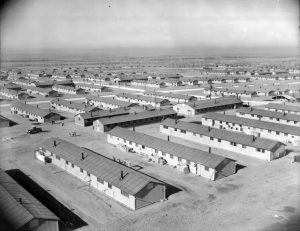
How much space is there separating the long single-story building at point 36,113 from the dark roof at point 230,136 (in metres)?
26.1

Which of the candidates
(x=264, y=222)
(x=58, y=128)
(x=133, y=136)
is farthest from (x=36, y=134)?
(x=264, y=222)

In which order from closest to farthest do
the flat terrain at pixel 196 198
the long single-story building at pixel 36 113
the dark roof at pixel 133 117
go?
1. the flat terrain at pixel 196 198
2. the dark roof at pixel 133 117
3. the long single-story building at pixel 36 113

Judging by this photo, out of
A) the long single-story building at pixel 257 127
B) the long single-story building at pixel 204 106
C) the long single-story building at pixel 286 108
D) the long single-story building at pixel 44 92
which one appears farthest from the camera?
the long single-story building at pixel 44 92

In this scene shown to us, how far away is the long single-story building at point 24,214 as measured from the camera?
2730cm

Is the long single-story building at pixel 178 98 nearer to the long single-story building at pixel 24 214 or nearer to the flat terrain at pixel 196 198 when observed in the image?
the flat terrain at pixel 196 198

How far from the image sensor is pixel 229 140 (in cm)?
5341

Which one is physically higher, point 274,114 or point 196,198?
Answer: point 274,114

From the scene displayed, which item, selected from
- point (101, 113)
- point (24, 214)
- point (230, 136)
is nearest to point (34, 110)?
point (101, 113)

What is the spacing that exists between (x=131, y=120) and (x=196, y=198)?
34.3 metres

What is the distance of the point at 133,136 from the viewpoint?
5406 cm

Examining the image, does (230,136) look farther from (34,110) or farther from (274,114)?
(34,110)

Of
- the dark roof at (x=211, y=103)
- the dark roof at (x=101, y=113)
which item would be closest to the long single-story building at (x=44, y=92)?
the dark roof at (x=101, y=113)

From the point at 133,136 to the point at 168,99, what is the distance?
49.6m

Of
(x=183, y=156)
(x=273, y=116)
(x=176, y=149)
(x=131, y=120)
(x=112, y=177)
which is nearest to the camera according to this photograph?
(x=112, y=177)
